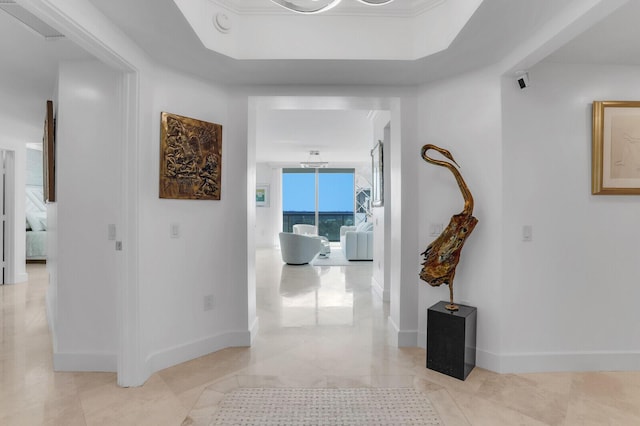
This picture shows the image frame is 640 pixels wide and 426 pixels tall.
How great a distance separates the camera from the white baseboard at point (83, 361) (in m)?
2.60

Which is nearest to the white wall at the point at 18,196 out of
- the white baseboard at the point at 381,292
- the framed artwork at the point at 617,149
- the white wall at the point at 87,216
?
the white wall at the point at 87,216

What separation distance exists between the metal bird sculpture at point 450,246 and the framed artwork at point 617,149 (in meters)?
0.98

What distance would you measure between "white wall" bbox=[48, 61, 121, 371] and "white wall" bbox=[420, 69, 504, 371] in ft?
8.25

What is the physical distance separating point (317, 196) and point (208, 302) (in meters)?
7.90

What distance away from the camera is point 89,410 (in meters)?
2.11

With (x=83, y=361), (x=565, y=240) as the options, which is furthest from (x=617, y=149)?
(x=83, y=361)

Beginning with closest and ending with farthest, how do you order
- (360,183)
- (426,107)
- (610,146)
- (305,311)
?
1. (610,146)
2. (426,107)
3. (305,311)
4. (360,183)

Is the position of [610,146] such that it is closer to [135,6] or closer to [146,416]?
[135,6]

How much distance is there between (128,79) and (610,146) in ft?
11.7

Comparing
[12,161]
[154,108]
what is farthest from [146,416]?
[12,161]

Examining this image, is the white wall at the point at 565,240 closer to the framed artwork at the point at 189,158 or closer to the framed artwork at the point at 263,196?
the framed artwork at the point at 189,158

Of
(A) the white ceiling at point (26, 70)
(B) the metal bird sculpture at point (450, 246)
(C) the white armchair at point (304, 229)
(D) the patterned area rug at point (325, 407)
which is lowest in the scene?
(D) the patterned area rug at point (325, 407)

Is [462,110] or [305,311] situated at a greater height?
[462,110]

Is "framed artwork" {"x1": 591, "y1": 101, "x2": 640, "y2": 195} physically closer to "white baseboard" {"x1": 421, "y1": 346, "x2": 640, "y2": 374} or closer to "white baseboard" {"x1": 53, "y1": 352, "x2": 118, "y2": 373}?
"white baseboard" {"x1": 421, "y1": 346, "x2": 640, "y2": 374}
